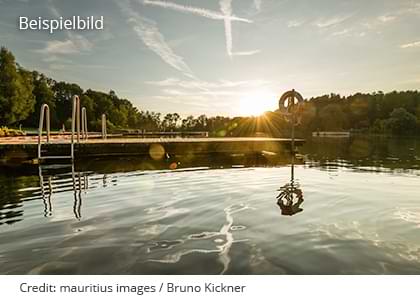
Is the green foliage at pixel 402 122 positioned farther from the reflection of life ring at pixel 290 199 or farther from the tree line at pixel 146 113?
the reflection of life ring at pixel 290 199

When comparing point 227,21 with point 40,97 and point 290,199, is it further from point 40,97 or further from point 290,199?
point 40,97

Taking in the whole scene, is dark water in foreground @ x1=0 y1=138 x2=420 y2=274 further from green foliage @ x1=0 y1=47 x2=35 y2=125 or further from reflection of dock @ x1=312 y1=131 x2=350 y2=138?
reflection of dock @ x1=312 y1=131 x2=350 y2=138

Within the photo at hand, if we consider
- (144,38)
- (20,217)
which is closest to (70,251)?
(20,217)

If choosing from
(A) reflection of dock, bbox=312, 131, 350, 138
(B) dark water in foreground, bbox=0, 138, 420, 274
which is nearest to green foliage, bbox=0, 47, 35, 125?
(B) dark water in foreground, bbox=0, 138, 420, 274

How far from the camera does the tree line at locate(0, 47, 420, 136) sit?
23.3 m

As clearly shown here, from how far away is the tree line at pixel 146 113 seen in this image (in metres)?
23.3

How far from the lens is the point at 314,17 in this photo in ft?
20.7

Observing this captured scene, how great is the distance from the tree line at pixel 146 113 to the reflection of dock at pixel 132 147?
2.29 m

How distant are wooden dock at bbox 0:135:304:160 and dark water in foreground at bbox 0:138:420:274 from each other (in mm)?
4601

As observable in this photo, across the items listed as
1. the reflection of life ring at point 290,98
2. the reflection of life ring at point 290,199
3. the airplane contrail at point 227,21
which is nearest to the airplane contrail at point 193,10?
the airplane contrail at point 227,21

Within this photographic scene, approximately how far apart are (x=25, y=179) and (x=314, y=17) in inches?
277

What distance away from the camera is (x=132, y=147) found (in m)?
12.5

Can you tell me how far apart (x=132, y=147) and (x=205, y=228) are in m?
9.28
